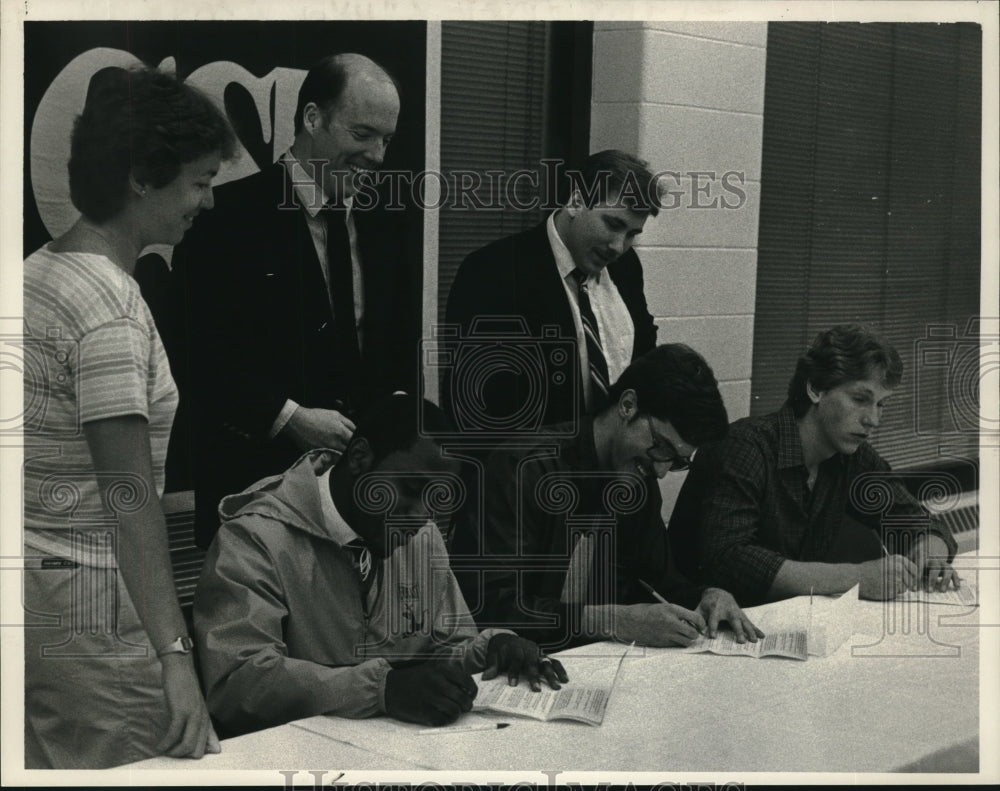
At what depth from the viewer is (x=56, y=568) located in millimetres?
3600

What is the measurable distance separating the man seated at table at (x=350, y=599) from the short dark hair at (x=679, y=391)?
598 millimetres

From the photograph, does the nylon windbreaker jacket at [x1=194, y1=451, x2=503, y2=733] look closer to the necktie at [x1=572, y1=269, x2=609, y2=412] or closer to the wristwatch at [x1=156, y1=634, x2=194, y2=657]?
the wristwatch at [x1=156, y1=634, x2=194, y2=657]

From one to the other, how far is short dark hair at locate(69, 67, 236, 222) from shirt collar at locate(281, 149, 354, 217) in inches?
6.3

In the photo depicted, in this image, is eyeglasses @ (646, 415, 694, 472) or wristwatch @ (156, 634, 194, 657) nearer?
wristwatch @ (156, 634, 194, 657)

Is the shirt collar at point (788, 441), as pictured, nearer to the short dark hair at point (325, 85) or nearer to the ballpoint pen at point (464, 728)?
the ballpoint pen at point (464, 728)

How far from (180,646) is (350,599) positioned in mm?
495

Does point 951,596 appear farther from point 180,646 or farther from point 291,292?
point 180,646

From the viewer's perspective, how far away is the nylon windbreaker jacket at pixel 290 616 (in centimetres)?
325

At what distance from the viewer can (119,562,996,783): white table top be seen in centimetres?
325

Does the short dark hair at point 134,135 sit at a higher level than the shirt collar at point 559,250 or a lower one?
higher

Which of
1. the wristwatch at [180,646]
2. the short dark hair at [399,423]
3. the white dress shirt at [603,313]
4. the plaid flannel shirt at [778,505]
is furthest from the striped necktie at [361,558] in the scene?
the plaid flannel shirt at [778,505]

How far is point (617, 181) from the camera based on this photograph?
12.0 feet

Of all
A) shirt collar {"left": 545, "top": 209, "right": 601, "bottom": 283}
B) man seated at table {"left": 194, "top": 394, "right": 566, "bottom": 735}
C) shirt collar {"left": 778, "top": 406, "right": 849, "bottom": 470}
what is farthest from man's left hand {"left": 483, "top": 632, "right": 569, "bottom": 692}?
shirt collar {"left": 545, "top": 209, "right": 601, "bottom": 283}

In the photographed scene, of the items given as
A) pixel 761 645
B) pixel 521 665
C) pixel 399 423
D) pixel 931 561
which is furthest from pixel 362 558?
pixel 931 561
